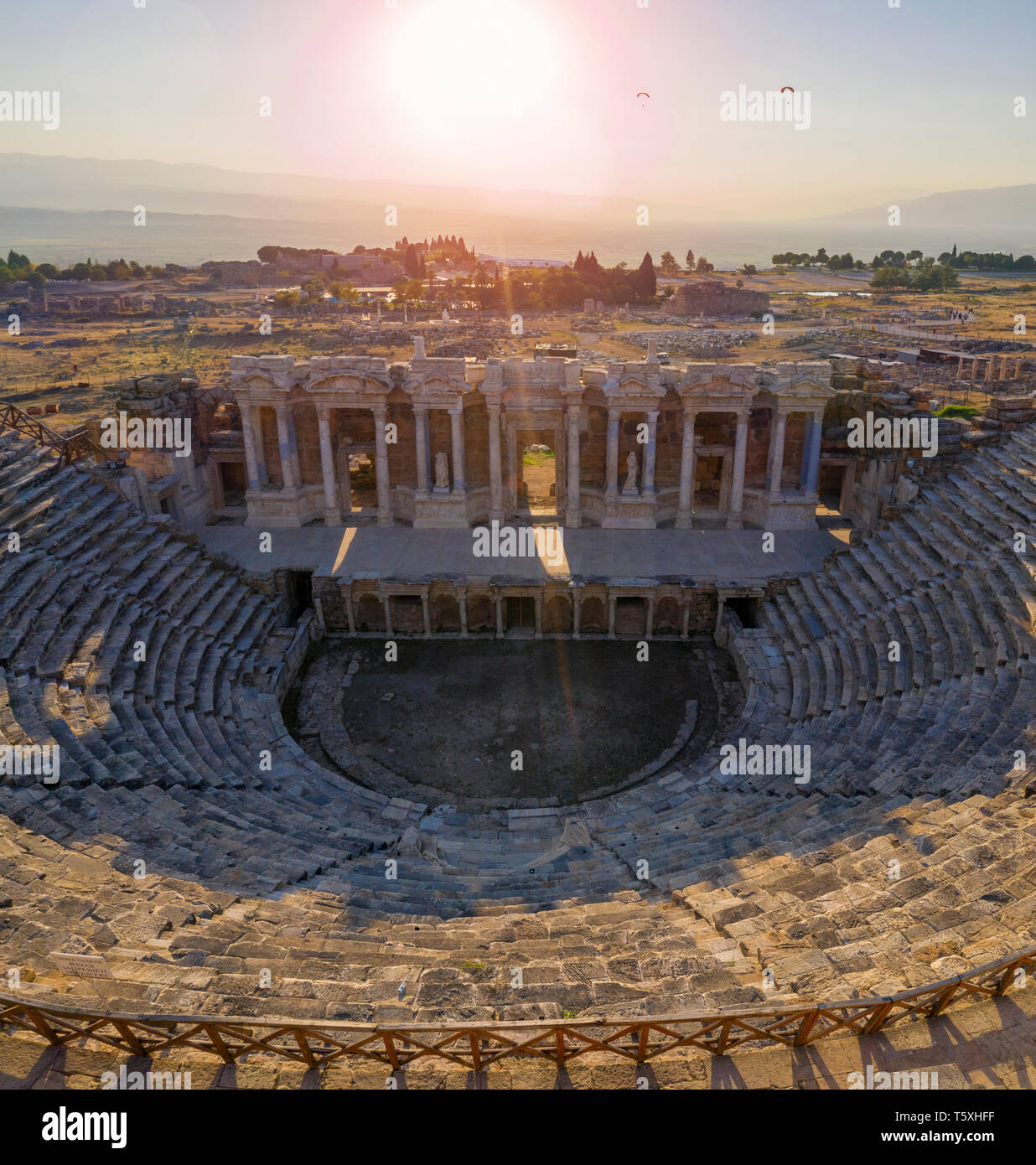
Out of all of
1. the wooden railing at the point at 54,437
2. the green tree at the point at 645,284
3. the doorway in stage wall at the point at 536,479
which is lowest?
the doorway in stage wall at the point at 536,479

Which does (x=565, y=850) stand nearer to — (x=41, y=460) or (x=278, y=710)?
(x=278, y=710)

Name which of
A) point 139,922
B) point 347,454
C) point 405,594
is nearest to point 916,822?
point 139,922

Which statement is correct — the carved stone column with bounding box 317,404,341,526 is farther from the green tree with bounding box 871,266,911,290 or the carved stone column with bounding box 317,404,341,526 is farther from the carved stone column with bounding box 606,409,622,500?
the green tree with bounding box 871,266,911,290

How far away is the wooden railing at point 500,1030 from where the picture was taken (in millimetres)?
6668

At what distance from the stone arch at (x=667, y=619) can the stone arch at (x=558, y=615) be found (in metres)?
2.50

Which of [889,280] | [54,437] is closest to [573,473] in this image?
[54,437]

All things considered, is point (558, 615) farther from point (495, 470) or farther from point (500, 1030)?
point (500, 1030)

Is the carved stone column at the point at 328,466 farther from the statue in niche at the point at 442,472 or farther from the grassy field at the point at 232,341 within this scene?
the grassy field at the point at 232,341

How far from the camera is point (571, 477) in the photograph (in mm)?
26875

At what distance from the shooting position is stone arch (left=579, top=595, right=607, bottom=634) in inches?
936

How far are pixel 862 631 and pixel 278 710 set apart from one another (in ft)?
45.2

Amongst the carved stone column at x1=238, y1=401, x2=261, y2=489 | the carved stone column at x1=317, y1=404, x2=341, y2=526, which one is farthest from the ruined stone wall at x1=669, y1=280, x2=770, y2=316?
the carved stone column at x1=238, y1=401, x2=261, y2=489

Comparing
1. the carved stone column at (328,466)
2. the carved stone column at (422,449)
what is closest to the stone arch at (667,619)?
the carved stone column at (422,449)
